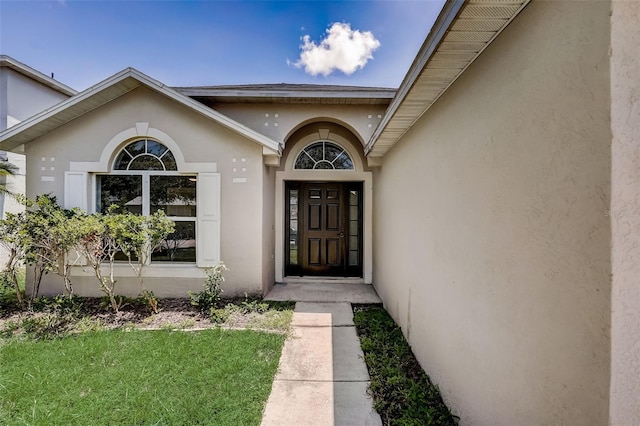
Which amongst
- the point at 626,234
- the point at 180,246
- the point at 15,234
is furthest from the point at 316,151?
the point at 626,234

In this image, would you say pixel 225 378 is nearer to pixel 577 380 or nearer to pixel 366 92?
pixel 577 380

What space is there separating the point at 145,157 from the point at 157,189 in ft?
2.45

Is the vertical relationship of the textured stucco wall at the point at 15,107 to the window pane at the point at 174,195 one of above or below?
above

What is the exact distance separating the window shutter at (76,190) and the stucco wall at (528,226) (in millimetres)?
6900

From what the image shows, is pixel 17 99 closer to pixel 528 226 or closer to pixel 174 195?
pixel 174 195

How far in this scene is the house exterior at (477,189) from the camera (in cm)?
127

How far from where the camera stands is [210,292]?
5.79 meters

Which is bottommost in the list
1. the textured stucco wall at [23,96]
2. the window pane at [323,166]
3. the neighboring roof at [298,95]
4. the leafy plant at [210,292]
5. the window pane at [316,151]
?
the leafy plant at [210,292]

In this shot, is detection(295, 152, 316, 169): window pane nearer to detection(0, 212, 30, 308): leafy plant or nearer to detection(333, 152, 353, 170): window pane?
detection(333, 152, 353, 170): window pane

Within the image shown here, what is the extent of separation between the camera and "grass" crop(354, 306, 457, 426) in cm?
282

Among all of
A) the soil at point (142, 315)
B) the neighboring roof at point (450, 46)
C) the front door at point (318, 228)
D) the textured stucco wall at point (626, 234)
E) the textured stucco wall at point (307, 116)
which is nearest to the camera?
the textured stucco wall at point (626, 234)

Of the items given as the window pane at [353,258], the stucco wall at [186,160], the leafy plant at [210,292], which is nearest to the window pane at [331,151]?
the stucco wall at [186,160]

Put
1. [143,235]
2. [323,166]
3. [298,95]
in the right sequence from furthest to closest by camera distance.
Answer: [323,166] < [298,95] < [143,235]

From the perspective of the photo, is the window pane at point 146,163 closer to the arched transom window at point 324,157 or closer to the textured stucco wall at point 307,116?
the textured stucco wall at point 307,116
